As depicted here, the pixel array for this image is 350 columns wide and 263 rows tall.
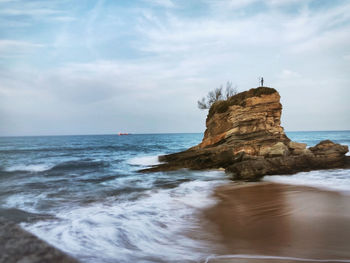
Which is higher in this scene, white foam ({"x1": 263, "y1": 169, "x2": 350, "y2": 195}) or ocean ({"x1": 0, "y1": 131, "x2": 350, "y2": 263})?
white foam ({"x1": 263, "y1": 169, "x2": 350, "y2": 195})

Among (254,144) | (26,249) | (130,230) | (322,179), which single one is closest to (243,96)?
(254,144)

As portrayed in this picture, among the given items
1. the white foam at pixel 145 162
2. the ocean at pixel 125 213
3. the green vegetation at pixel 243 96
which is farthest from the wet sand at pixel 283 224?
the white foam at pixel 145 162

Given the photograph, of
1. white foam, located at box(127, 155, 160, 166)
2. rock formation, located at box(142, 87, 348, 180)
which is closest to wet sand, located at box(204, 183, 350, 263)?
rock formation, located at box(142, 87, 348, 180)

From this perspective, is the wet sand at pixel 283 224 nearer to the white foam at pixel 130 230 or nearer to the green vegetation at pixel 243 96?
the white foam at pixel 130 230

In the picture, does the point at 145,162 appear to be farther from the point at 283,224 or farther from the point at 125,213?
the point at 283,224

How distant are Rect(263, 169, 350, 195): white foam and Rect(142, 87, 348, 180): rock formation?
1.04 m

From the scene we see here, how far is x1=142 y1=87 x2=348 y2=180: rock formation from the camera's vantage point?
1404 cm

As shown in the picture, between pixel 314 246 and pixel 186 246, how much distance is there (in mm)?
2423

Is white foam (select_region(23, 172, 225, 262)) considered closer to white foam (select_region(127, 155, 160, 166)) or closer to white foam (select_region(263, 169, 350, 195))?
white foam (select_region(263, 169, 350, 195))

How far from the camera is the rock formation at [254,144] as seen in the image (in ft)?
46.1

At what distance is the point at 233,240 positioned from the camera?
15.6 feet

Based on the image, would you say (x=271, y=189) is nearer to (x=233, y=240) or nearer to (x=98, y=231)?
(x=233, y=240)

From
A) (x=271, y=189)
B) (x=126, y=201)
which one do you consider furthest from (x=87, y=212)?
(x=271, y=189)

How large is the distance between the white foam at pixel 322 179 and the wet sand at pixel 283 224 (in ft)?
3.91
